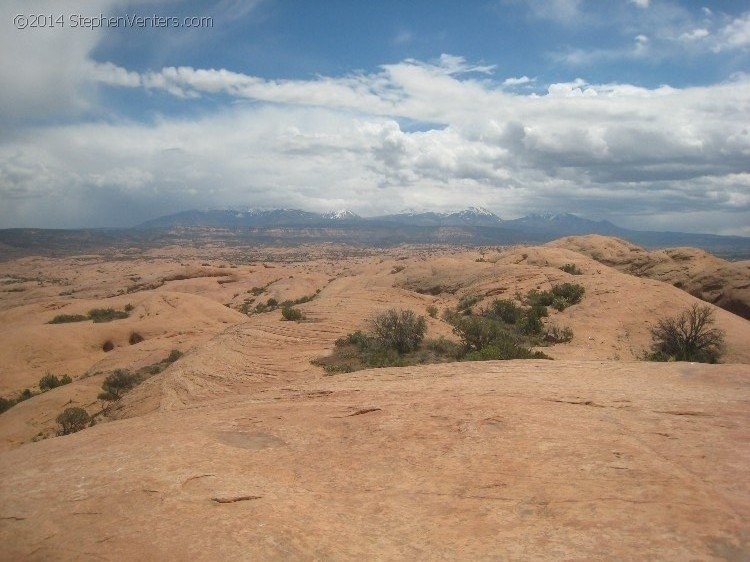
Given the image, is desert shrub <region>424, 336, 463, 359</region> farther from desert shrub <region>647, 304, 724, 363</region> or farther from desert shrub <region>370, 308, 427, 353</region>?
desert shrub <region>647, 304, 724, 363</region>

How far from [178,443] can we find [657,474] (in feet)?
23.0

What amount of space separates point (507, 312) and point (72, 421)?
19861 millimetres

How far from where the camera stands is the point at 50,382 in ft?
84.6

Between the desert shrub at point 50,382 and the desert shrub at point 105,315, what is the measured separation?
12021mm

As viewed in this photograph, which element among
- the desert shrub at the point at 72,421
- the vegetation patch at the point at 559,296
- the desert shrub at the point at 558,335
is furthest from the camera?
the vegetation patch at the point at 559,296

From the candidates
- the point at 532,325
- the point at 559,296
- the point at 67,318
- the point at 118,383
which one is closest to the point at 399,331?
the point at 532,325

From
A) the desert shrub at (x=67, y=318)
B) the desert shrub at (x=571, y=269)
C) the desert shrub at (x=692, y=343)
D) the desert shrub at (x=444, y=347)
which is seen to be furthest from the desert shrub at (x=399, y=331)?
the desert shrub at (x=67, y=318)

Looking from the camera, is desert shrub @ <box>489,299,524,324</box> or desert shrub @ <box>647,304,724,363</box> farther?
desert shrub @ <box>489,299,524,324</box>

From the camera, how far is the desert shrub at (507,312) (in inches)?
952

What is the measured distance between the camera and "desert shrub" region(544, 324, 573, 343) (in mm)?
21828

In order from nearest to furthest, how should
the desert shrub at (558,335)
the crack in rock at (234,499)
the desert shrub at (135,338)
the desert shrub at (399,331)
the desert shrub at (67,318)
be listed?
1. the crack in rock at (234,499)
2. the desert shrub at (399,331)
3. the desert shrub at (558,335)
4. the desert shrub at (135,338)
5. the desert shrub at (67,318)

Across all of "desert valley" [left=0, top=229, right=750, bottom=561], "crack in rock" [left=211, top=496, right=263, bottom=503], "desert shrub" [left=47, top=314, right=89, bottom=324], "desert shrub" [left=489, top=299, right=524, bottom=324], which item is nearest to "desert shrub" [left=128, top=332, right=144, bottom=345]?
"desert shrub" [left=47, top=314, right=89, bottom=324]

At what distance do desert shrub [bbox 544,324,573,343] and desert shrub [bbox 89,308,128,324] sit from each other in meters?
33.0

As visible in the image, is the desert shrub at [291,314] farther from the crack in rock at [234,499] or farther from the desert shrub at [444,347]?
the crack in rock at [234,499]
